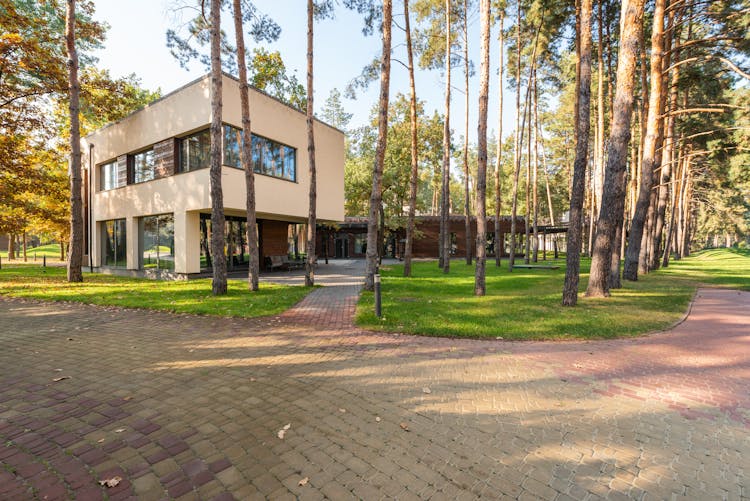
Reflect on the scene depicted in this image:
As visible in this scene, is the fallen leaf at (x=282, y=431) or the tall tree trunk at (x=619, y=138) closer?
the fallen leaf at (x=282, y=431)

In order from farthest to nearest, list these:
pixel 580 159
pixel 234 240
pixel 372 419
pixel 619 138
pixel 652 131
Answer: pixel 234 240 → pixel 652 131 → pixel 619 138 → pixel 580 159 → pixel 372 419

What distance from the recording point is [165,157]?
51.6 ft

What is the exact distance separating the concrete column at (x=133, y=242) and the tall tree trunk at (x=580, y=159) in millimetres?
19832

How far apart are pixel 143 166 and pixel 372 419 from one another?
19920mm

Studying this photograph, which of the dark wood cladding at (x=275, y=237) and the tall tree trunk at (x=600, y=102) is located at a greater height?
the tall tree trunk at (x=600, y=102)

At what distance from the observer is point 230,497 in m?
2.23

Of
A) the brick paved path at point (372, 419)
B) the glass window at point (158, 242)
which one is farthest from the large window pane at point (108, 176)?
the brick paved path at point (372, 419)

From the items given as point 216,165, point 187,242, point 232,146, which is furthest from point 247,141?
point 187,242

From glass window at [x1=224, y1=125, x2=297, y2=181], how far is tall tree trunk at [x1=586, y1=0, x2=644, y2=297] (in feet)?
45.7

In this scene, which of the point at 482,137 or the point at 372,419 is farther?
the point at 482,137

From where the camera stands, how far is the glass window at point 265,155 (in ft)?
47.9

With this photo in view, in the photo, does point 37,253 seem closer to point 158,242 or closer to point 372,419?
point 158,242

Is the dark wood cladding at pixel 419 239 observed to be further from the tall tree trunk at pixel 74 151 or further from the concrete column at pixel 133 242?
the tall tree trunk at pixel 74 151

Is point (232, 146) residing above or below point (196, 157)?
above
